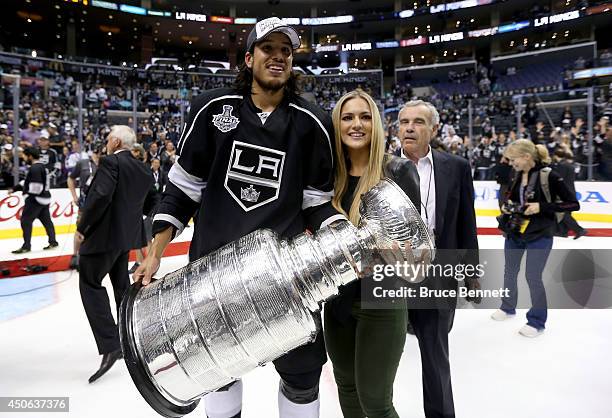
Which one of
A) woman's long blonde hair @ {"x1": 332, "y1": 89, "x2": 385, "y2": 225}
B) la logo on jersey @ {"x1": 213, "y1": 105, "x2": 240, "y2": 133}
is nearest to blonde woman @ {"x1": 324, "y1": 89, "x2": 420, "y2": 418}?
woman's long blonde hair @ {"x1": 332, "y1": 89, "x2": 385, "y2": 225}

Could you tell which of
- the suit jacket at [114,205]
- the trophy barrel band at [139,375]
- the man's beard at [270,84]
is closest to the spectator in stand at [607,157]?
the suit jacket at [114,205]

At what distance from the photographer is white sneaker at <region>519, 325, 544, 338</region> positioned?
2943 mm

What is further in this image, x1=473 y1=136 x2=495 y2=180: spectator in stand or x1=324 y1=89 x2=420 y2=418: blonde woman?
x1=473 y1=136 x2=495 y2=180: spectator in stand

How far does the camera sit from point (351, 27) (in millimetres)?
29797

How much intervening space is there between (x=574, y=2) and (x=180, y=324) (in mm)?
30437

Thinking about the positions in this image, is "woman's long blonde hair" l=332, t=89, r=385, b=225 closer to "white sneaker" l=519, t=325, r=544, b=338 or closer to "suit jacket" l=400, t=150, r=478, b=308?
"suit jacket" l=400, t=150, r=478, b=308

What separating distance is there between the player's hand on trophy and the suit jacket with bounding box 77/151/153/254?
1430 millimetres

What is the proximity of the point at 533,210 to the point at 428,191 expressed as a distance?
145 centimetres

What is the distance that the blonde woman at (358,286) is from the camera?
1349mm

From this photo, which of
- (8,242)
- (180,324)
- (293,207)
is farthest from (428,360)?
(8,242)

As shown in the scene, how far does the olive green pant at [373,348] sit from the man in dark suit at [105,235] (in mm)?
1511

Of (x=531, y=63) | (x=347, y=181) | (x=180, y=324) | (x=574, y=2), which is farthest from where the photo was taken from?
(x=531, y=63)

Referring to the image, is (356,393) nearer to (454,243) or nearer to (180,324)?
(454,243)

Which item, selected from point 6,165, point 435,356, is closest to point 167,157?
point 6,165
